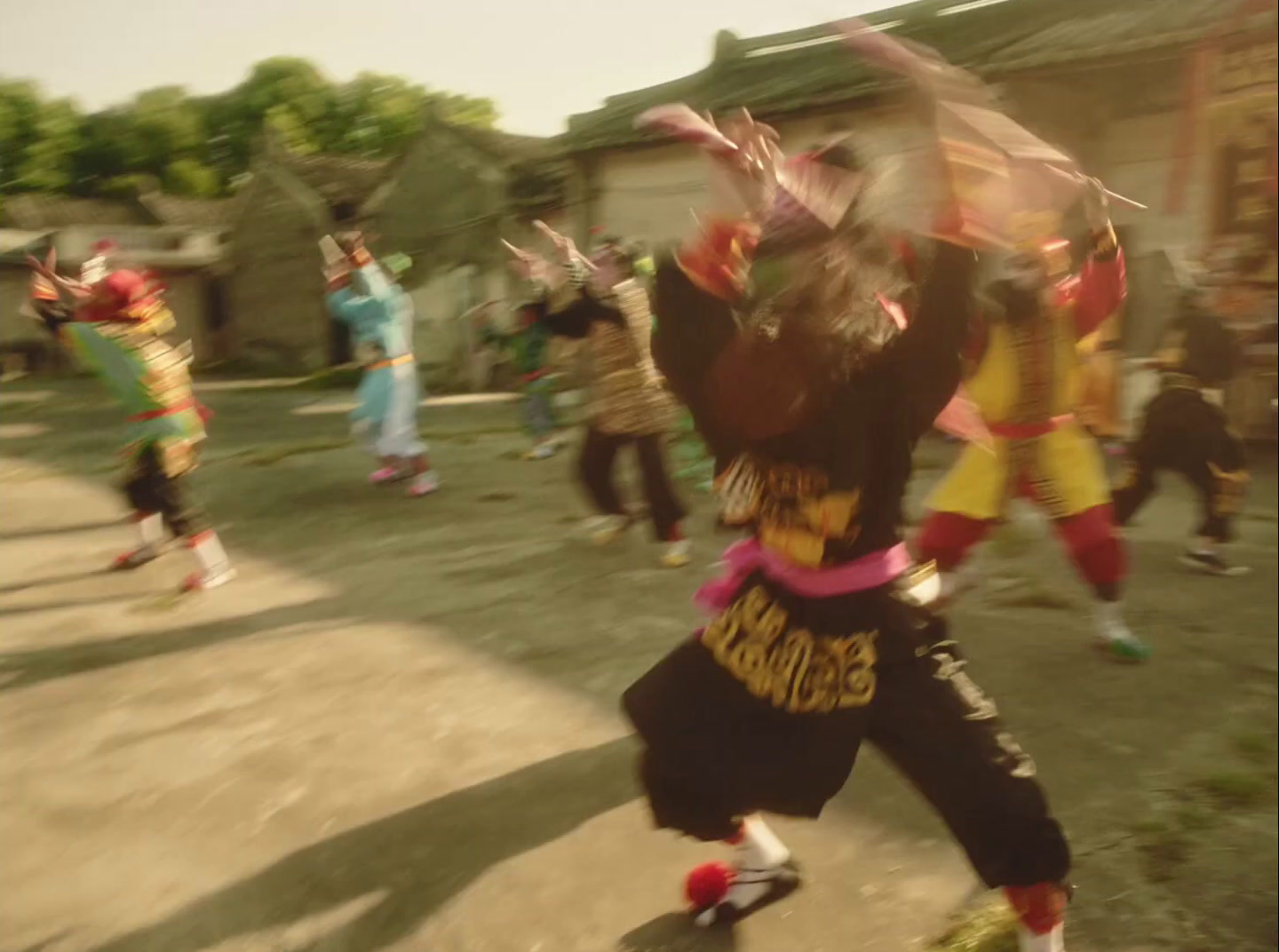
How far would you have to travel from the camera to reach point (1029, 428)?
8.30 ft

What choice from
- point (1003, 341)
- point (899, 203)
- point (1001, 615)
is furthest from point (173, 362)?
point (1001, 615)

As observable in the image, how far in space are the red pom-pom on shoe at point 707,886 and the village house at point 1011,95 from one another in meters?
0.89

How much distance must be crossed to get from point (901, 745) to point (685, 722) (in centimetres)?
27

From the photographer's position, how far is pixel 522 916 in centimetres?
159

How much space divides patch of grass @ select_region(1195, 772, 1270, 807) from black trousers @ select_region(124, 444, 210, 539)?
5.83ft

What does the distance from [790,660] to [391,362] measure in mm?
803

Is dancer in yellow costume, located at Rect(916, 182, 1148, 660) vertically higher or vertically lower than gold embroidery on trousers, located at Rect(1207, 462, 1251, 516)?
higher

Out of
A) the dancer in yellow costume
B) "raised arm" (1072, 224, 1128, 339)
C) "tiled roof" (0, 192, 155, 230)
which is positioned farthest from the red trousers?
"tiled roof" (0, 192, 155, 230)

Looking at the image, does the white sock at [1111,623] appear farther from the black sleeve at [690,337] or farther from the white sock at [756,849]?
the black sleeve at [690,337]

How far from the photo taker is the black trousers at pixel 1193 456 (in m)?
3.15

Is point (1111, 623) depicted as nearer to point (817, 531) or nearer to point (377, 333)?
point (817, 531)

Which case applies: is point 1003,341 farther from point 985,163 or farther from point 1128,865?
point 985,163

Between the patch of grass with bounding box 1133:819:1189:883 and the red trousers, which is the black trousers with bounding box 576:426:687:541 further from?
the patch of grass with bounding box 1133:819:1189:883

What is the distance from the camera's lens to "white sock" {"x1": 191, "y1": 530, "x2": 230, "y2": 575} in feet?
6.63
